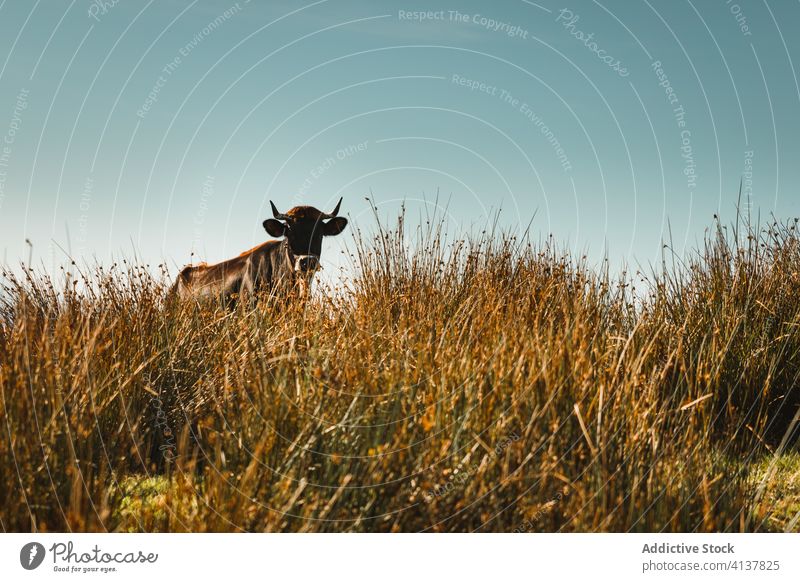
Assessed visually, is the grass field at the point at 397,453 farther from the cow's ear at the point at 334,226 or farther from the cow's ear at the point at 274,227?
the cow's ear at the point at 334,226

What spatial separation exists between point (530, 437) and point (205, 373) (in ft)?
10.2

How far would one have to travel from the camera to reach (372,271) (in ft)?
22.8

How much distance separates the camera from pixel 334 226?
1019cm

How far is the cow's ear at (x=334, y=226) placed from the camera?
10070 mm

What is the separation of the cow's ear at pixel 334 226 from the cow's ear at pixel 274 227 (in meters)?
0.70

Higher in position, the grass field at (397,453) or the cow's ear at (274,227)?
the cow's ear at (274,227)

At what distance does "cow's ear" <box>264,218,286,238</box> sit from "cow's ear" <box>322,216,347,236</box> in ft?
2.28

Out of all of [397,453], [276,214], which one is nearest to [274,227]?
[276,214]

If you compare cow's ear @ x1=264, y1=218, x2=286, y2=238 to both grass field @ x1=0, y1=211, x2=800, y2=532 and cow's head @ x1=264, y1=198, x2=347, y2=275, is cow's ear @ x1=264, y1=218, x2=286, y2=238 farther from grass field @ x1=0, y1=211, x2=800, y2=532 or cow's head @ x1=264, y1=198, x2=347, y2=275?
grass field @ x1=0, y1=211, x2=800, y2=532

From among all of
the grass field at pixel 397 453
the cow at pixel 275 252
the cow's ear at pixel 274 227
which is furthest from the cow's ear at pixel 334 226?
the grass field at pixel 397 453

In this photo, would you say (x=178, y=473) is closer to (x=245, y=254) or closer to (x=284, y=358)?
(x=284, y=358)

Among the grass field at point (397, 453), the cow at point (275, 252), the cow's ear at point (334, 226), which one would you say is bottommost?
the grass field at point (397, 453)

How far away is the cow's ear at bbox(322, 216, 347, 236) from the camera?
33.0 ft

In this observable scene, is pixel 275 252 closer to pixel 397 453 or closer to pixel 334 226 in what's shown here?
pixel 334 226
